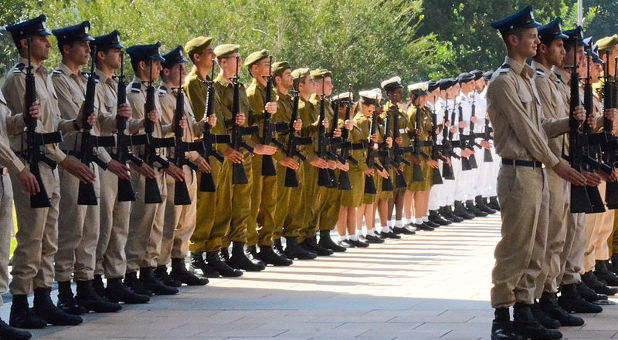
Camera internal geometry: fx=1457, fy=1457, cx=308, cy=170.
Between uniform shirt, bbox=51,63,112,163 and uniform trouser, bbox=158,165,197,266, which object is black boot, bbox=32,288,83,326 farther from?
uniform trouser, bbox=158,165,197,266

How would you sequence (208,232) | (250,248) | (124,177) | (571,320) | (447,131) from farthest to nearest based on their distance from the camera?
(447,131) → (250,248) → (208,232) → (124,177) → (571,320)

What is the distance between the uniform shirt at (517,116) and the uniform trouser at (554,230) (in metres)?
0.45

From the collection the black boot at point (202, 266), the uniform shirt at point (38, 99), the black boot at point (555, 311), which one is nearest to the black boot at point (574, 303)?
the black boot at point (555, 311)

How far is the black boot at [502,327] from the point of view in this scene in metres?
9.94

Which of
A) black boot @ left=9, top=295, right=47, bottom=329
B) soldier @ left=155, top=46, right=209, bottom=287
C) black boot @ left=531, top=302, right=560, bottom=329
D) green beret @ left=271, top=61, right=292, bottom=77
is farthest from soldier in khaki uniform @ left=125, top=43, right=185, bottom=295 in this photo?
black boot @ left=531, top=302, right=560, bottom=329

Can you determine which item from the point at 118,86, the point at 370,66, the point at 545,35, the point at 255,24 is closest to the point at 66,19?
the point at 255,24

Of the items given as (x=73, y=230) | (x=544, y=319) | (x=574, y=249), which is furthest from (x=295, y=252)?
(x=544, y=319)

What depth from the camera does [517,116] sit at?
33.0 ft

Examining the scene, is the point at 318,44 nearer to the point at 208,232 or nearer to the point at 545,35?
the point at 208,232

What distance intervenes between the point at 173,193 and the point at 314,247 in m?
4.24

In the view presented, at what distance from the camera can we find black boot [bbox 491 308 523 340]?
9.94 meters

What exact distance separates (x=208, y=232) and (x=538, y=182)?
533 centimetres

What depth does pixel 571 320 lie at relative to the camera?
10.8m

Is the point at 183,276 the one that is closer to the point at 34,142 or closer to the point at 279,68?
the point at 279,68
